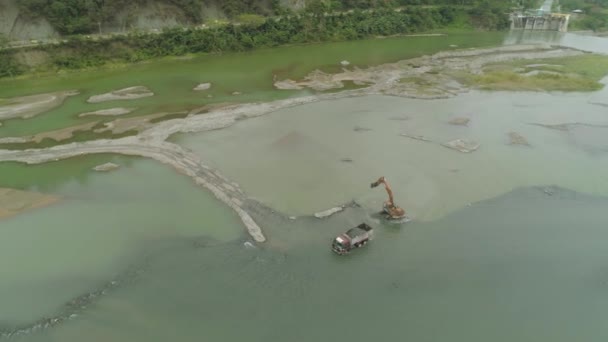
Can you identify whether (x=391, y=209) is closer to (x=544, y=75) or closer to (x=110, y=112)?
(x=110, y=112)

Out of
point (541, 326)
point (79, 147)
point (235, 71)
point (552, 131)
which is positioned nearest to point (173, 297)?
point (541, 326)

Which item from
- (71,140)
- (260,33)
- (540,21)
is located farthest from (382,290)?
(540,21)

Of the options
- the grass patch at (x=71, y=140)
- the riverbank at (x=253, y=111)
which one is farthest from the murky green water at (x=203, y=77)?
the riverbank at (x=253, y=111)

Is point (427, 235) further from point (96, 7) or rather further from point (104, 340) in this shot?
point (96, 7)

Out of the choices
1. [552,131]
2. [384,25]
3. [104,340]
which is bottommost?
[104,340]

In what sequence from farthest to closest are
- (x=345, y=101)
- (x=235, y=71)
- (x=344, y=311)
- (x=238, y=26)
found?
(x=238, y=26), (x=235, y=71), (x=345, y=101), (x=344, y=311)
